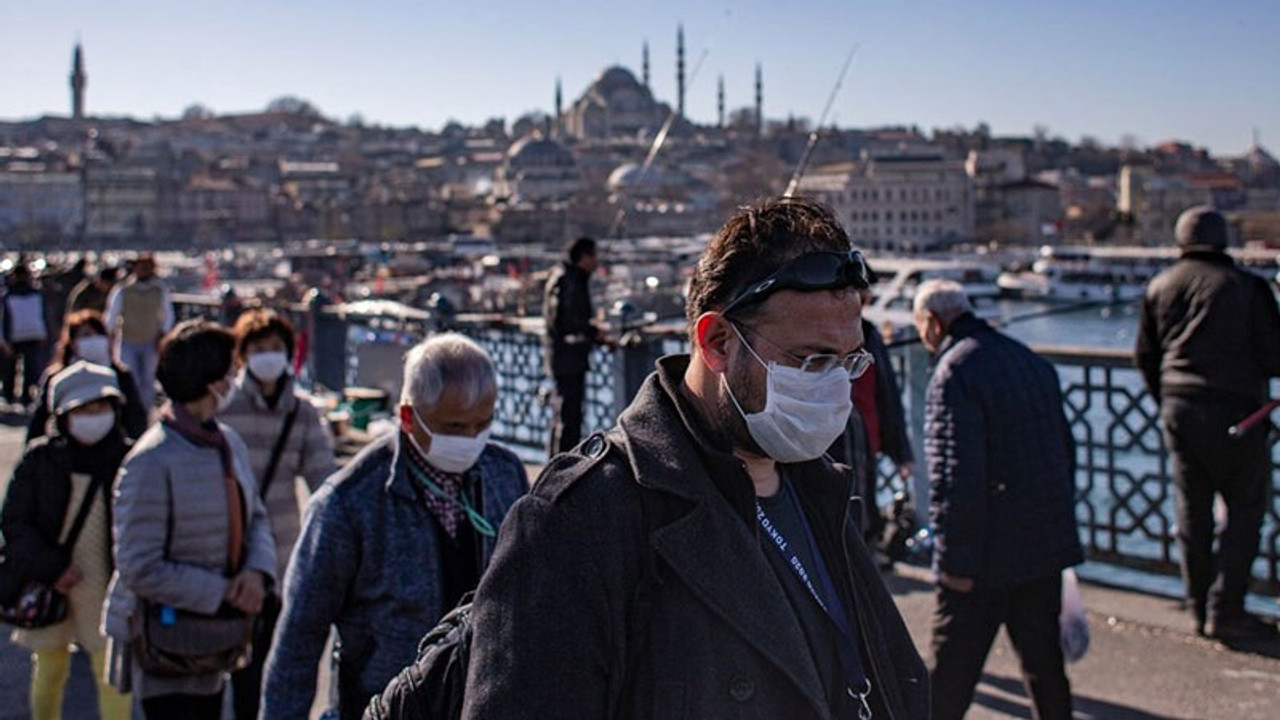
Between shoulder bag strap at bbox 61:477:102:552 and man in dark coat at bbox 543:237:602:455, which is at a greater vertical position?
man in dark coat at bbox 543:237:602:455

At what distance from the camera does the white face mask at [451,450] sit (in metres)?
2.26

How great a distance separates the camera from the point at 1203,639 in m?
3.87

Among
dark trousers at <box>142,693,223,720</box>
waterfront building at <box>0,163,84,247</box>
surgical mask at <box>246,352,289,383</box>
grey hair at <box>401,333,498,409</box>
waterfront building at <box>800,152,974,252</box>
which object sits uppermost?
waterfront building at <box>0,163,84,247</box>

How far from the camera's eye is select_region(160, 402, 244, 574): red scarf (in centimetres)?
282

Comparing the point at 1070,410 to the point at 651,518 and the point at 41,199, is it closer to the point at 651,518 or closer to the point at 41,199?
the point at 651,518

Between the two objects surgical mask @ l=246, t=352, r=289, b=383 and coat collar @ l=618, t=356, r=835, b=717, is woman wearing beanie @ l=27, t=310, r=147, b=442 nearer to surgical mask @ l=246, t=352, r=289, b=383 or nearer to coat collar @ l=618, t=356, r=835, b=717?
surgical mask @ l=246, t=352, r=289, b=383

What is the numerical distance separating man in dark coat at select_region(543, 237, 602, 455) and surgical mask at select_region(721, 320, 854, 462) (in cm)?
451

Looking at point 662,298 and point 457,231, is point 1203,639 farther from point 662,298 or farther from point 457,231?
point 457,231

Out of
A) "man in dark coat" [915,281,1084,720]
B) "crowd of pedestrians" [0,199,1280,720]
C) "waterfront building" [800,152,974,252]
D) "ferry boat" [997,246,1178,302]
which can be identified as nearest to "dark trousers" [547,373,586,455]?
"crowd of pedestrians" [0,199,1280,720]

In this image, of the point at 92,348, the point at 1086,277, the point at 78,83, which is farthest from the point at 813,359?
the point at 78,83

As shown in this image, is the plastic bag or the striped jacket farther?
the striped jacket

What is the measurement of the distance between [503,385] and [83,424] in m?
4.04

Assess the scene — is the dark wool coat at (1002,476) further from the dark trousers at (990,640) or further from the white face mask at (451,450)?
the white face mask at (451,450)

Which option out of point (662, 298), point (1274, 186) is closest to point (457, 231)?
point (1274, 186)
